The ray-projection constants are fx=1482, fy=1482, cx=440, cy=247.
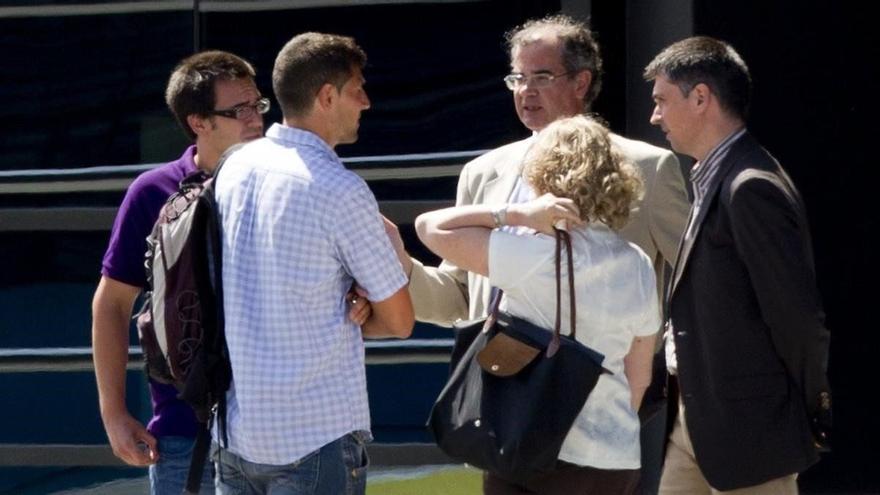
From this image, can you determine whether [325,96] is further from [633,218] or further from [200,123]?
[633,218]

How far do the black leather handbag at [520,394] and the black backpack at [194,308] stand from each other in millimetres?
588

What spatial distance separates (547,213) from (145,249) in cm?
128

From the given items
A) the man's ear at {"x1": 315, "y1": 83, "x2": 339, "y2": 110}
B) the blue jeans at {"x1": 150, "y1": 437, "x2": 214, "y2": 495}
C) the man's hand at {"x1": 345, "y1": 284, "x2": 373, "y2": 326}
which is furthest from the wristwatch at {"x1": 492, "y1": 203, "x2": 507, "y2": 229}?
the blue jeans at {"x1": 150, "y1": 437, "x2": 214, "y2": 495}

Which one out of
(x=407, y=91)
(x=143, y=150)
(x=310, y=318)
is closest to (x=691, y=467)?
(x=310, y=318)

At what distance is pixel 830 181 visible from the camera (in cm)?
548

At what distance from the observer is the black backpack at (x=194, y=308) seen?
3574mm

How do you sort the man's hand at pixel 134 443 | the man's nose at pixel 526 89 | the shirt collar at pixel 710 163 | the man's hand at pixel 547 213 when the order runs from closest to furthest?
1. the man's hand at pixel 547 213
2. the man's hand at pixel 134 443
3. the shirt collar at pixel 710 163
4. the man's nose at pixel 526 89

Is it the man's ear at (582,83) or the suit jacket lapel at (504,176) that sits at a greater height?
the man's ear at (582,83)

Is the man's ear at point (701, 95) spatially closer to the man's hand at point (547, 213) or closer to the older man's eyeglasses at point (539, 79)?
the older man's eyeglasses at point (539, 79)

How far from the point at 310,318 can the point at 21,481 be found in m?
3.12

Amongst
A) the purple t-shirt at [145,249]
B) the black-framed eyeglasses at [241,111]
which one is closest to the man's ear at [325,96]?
the black-framed eyeglasses at [241,111]

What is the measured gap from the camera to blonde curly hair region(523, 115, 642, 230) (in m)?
3.44

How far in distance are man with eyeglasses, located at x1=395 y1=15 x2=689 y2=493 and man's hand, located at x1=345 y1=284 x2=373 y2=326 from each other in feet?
2.09

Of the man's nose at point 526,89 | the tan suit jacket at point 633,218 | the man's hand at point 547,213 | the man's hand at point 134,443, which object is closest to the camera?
the man's hand at point 547,213
